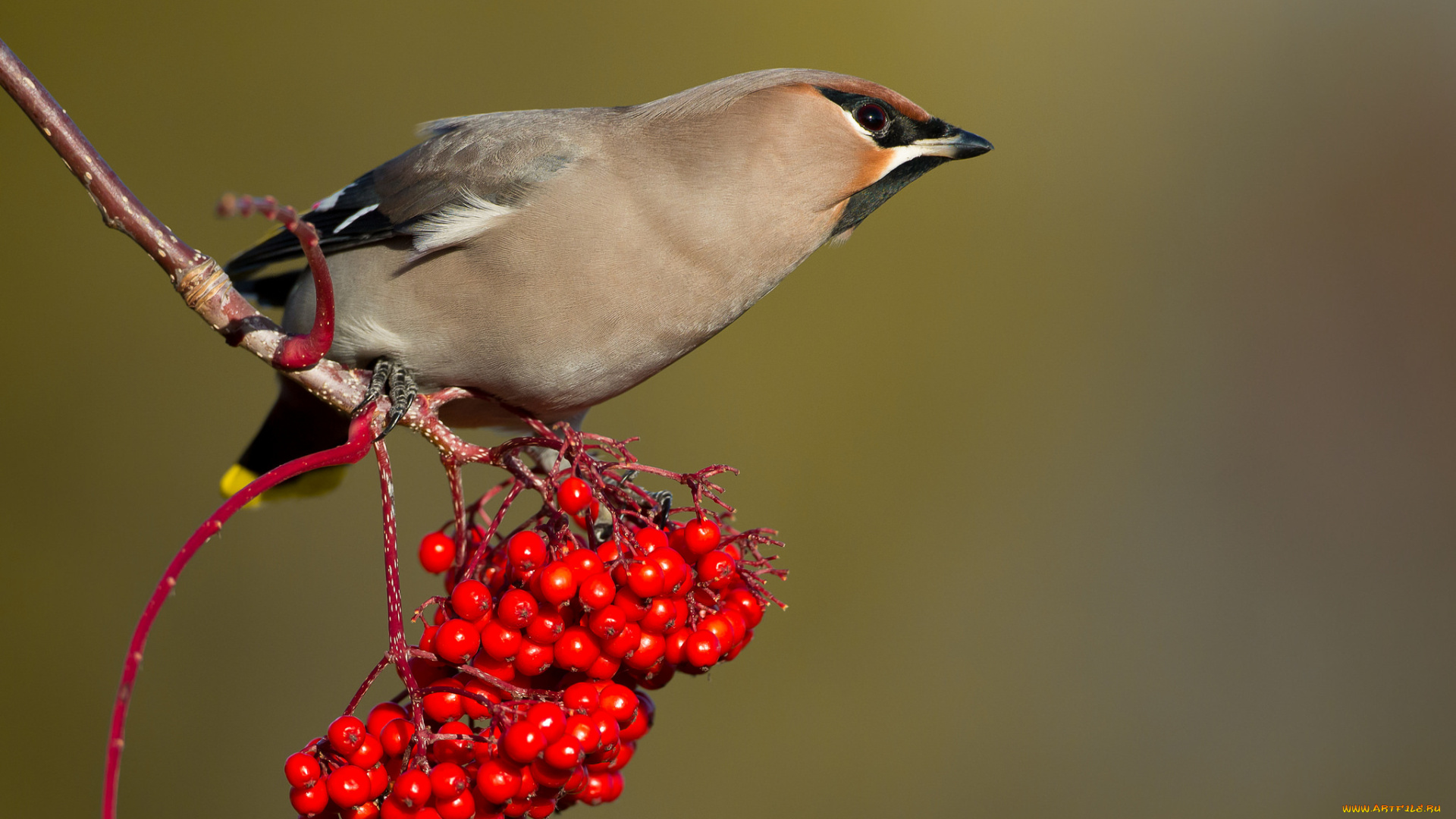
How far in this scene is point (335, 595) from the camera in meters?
4.63

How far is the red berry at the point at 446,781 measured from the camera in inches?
55.1

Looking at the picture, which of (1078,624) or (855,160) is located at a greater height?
(855,160)

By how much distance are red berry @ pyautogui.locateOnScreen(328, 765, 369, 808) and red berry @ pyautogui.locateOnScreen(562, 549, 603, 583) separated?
14.6 inches

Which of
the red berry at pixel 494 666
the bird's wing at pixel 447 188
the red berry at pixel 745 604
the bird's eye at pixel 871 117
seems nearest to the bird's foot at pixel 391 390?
the bird's wing at pixel 447 188

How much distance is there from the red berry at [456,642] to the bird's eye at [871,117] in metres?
1.25

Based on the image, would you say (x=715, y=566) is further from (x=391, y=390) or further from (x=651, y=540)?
→ (x=391, y=390)

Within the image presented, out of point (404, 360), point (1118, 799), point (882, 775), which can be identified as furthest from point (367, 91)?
point (1118, 799)

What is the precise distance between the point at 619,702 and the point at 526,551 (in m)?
0.26

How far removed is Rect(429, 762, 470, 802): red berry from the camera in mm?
1399

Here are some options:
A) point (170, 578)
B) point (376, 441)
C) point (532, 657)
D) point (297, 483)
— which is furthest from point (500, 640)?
point (297, 483)

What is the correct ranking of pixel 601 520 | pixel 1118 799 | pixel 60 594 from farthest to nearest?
pixel 1118 799, pixel 60 594, pixel 601 520

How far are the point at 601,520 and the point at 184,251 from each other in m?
0.76

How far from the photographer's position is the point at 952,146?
2.15m

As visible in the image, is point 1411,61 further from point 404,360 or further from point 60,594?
point 60,594
